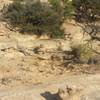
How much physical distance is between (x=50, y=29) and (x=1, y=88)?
4.16 m

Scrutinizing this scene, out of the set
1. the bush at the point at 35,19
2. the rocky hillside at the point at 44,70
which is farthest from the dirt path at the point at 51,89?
the bush at the point at 35,19

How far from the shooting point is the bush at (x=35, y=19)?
1323 centimetres

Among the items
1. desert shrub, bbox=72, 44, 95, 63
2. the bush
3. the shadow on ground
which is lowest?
the shadow on ground

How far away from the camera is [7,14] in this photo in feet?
44.9

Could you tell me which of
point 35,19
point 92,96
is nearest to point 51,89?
point 92,96

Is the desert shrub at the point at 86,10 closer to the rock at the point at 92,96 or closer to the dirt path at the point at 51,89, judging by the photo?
the dirt path at the point at 51,89

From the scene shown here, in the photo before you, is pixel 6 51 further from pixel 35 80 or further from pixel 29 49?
pixel 35 80

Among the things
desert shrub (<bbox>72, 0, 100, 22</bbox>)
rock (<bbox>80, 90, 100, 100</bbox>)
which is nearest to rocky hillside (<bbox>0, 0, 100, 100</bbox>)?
rock (<bbox>80, 90, 100, 100</bbox>)

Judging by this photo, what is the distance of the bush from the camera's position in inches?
521

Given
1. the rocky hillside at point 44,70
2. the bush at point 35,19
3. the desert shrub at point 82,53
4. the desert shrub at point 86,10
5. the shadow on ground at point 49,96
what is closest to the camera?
the shadow on ground at point 49,96

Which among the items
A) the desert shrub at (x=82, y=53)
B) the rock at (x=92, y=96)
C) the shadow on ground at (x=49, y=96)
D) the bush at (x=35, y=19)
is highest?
the bush at (x=35, y=19)

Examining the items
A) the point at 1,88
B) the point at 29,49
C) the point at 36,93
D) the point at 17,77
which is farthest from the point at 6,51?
the point at 36,93

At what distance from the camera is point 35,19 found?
524 inches

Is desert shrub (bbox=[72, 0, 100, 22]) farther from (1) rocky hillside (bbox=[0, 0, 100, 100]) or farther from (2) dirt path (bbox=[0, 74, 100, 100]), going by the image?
(2) dirt path (bbox=[0, 74, 100, 100])
